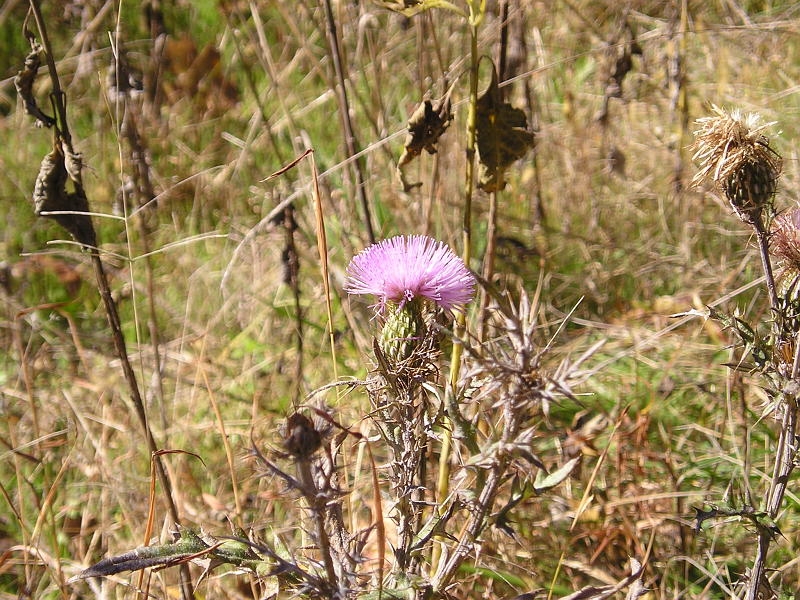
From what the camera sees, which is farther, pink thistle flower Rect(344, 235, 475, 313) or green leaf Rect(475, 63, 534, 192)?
green leaf Rect(475, 63, 534, 192)

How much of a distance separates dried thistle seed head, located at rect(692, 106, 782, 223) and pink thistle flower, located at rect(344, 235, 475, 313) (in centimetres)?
45

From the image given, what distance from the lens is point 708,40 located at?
141 inches

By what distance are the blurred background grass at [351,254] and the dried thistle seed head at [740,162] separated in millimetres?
587

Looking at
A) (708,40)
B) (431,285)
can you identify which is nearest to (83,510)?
(431,285)

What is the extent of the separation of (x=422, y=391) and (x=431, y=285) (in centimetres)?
19

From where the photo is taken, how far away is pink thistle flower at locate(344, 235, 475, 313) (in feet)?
4.34

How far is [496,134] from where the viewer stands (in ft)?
5.49

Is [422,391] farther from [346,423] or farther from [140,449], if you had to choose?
[140,449]

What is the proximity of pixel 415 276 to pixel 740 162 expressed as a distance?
59 cm

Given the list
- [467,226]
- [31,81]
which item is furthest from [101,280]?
[467,226]

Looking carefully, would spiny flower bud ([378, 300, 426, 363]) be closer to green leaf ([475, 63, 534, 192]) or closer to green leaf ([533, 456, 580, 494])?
green leaf ([533, 456, 580, 494])

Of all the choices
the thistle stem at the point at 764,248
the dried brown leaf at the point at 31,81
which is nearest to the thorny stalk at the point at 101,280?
the dried brown leaf at the point at 31,81

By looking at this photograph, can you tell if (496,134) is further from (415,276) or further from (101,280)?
(101,280)

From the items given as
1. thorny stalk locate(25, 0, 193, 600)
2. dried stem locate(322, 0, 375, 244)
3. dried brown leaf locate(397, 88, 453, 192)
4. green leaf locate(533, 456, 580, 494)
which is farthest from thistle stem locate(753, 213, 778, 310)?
thorny stalk locate(25, 0, 193, 600)
